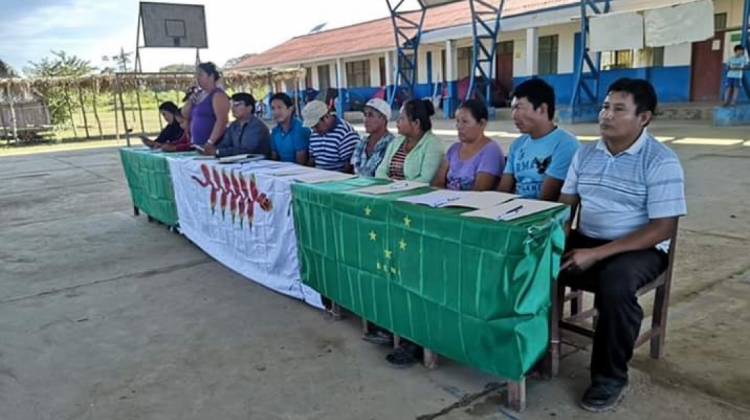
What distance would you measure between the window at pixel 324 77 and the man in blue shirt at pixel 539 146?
941 inches

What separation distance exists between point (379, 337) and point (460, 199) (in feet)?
2.76

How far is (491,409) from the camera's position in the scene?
Result: 213 centimetres

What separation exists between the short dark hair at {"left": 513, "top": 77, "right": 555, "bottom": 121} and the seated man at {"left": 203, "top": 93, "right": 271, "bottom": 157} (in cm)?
252

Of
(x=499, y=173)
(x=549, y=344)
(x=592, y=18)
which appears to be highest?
(x=592, y=18)

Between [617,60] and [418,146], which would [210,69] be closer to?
[418,146]

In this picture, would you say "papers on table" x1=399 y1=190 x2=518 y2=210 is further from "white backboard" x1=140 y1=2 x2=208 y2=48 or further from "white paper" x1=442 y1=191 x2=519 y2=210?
"white backboard" x1=140 y1=2 x2=208 y2=48

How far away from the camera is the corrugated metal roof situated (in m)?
18.5

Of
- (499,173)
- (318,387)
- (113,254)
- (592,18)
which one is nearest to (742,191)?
(499,173)

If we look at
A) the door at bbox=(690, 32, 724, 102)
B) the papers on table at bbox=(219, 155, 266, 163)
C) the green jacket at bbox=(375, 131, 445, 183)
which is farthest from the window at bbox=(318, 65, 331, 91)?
the green jacket at bbox=(375, 131, 445, 183)

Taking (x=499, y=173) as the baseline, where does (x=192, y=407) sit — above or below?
below

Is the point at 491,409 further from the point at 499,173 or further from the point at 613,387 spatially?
the point at 499,173

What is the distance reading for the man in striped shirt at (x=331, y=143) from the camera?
4195mm

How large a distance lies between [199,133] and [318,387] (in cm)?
Result: 343

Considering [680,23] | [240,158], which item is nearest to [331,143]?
[240,158]
